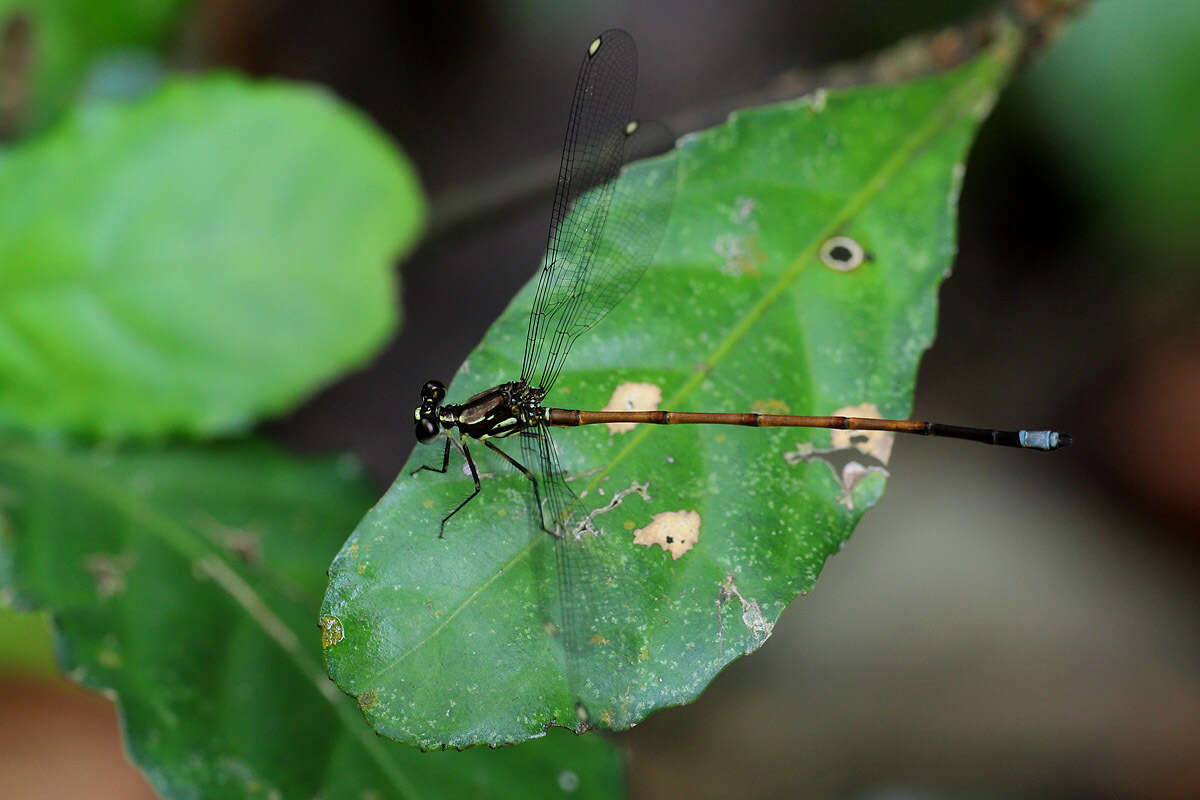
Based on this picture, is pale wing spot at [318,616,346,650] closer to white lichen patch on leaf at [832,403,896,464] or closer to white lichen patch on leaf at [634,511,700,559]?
white lichen patch on leaf at [634,511,700,559]

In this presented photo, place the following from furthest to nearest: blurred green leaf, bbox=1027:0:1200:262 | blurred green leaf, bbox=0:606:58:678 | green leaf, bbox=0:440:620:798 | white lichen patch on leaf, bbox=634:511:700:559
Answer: blurred green leaf, bbox=1027:0:1200:262 < blurred green leaf, bbox=0:606:58:678 < green leaf, bbox=0:440:620:798 < white lichen patch on leaf, bbox=634:511:700:559

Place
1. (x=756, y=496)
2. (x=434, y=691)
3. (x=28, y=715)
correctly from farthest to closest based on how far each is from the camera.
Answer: (x=28, y=715) → (x=756, y=496) → (x=434, y=691)

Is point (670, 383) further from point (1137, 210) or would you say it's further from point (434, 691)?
point (1137, 210)

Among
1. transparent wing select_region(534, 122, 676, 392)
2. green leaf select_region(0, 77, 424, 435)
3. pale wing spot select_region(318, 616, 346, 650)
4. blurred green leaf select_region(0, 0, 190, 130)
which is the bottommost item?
pale wing spot select_region(318, 616, 346, 650)

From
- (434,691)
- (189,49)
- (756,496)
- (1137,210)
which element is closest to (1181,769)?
(1137,210)

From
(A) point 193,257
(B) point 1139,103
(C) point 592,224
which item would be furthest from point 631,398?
(B) point 1139,103

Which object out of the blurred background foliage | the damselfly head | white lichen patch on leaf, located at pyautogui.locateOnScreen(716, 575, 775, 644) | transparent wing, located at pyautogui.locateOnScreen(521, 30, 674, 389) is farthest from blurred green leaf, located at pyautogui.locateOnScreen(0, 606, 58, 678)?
white lichen patch on leaf, located at pyautogui.locateOnScreen(716, 575, 775, 644)
